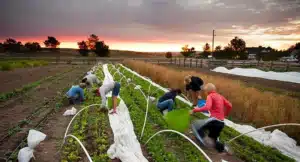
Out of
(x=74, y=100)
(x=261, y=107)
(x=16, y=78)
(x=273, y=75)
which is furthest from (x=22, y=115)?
(x=273, y=75)

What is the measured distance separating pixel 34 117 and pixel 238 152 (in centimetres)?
553

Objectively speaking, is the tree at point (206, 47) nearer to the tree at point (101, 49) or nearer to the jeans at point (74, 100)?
the tree at point (101, 49)

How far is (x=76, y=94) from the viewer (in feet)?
25.8

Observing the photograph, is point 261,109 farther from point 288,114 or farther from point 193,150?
point 193,150

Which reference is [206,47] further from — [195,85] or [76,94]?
[76,94]

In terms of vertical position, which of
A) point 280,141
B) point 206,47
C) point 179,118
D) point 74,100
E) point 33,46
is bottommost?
point 280,141

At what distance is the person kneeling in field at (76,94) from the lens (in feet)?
25.3

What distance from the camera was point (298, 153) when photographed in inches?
176

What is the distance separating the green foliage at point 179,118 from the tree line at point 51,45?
75.8 m

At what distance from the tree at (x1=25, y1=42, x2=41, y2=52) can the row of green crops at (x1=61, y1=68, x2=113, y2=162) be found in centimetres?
9737

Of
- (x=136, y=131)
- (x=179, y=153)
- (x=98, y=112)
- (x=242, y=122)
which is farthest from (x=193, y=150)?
(x=98, y=112)

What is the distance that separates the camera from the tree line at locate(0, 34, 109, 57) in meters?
78.2

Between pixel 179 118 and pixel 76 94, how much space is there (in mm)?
4571

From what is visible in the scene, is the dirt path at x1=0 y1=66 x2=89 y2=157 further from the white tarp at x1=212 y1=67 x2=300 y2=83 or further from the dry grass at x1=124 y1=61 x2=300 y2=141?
the white tarp at x1=212 y1=67 x2=300 y2=83
